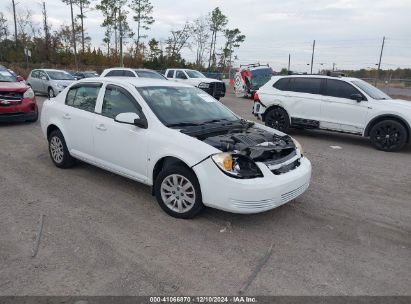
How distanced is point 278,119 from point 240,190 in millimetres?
6766

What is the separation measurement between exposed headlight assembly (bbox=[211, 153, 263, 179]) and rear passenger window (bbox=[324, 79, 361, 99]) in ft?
19.7

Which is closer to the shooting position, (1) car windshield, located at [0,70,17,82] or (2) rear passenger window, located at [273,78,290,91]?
(2) rear passenger window, located at [273,78,290,91]

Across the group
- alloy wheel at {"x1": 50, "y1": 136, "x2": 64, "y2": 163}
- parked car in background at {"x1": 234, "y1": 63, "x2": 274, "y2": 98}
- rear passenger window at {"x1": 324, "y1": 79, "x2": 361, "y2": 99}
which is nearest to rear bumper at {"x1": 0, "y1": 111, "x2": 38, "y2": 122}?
alloy wheel at {"x1": 50, "y1": 136, "x2": 64, "y2": 163}

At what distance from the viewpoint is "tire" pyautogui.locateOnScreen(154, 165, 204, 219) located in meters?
4.25

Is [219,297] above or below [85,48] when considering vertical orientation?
below

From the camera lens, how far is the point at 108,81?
5473 mm

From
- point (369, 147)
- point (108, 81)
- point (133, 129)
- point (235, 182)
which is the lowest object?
point (369, 147)

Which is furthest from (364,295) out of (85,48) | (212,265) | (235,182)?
(85,48)

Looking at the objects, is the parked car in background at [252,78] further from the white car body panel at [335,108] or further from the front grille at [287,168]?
the front grille at [287,168]

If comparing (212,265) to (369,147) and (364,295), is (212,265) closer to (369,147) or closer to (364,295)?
(364,295)

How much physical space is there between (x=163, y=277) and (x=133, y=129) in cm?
218

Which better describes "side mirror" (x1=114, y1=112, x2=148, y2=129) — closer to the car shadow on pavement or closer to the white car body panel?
the white car body panel

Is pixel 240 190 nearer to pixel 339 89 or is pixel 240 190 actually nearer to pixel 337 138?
pixel 339 89

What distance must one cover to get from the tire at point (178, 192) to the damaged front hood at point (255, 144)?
480mm
